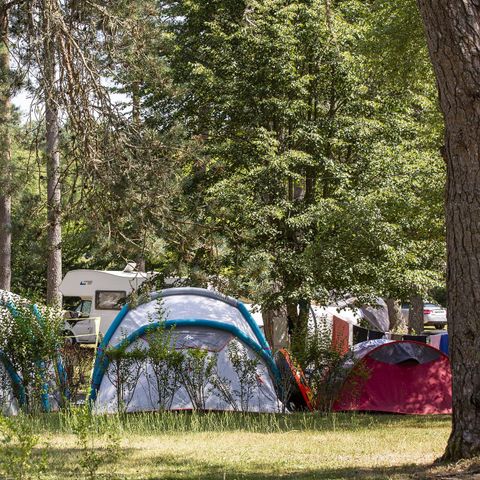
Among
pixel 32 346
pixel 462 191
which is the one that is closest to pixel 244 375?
pixel 32 346

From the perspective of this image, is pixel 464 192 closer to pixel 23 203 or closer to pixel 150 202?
pixel 150 202

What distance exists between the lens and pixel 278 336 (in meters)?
17.8

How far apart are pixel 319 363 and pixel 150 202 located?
3.16m

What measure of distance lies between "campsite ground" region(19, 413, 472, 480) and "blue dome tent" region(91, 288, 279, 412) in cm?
56

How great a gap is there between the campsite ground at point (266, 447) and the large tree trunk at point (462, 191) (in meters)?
0.50

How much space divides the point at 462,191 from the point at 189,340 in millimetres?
5855

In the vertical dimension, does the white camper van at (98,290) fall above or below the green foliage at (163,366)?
above

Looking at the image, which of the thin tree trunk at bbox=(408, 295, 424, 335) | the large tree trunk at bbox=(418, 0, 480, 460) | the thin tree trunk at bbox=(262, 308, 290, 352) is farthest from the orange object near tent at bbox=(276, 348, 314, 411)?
the thin tree trunk at bbox=(408, 295, 424, 335)

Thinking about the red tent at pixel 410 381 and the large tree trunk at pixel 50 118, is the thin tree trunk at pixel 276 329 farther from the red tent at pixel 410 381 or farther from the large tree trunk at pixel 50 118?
the large tree trunk at pixel 50 118

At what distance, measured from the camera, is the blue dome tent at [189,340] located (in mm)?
11172

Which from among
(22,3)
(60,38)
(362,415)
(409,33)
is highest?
(409,33)

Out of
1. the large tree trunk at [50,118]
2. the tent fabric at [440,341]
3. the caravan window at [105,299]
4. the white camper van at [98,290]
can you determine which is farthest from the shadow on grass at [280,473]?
the caravan window at [105,299]

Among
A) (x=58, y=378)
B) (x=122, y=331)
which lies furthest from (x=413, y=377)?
(x=58, y=378)

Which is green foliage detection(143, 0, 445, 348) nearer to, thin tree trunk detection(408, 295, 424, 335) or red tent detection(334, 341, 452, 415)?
red tent detection(334, 341, 452, 415)
